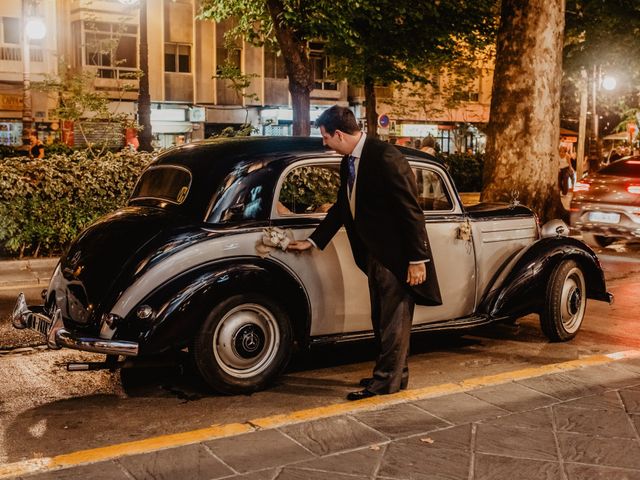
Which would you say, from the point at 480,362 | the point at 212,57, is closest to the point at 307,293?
the point at 480,362

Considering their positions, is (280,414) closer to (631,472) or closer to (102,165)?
(631,472)

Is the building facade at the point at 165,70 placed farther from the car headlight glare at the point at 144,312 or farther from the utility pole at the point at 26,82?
the car headlight glare at the point at 144,312

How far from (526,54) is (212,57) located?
2874cm

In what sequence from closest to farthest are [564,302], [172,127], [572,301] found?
1. [564,302]
2. [572,301]
3. [172,127]

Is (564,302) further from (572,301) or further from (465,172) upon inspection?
(465,172)

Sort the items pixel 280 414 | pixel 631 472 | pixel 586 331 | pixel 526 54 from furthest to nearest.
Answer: pixel 526 54 < pixel 586 331 < pixel 280 414 < pixel 631 472

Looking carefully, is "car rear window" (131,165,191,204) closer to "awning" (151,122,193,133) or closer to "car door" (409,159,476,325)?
"car door" (409,159,476,325)

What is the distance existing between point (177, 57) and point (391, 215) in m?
36.7

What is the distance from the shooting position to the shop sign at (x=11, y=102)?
3606cm

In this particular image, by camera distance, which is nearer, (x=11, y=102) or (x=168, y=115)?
(x=11, y=102)

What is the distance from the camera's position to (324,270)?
579 cm

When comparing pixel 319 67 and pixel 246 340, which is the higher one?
pixel 319 67

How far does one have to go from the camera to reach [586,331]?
25.1ft

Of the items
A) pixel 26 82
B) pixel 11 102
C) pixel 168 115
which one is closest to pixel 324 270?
pixel 26 82
